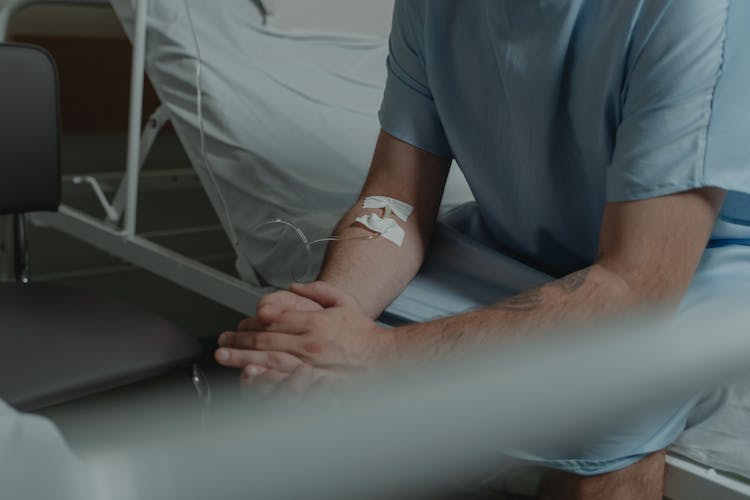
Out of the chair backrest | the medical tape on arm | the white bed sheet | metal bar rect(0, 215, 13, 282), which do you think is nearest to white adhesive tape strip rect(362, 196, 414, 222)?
the medical tape on arm

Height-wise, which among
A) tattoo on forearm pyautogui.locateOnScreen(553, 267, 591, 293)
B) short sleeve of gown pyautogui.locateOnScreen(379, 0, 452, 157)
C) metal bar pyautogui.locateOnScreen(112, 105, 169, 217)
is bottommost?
metal bar pyautogui.locateOnScreen(112, 105, 169, 217)

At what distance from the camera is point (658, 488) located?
0.93 meters

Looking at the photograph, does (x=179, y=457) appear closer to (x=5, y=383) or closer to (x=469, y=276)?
(x=469, y=276)

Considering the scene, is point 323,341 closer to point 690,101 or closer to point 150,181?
point 690,101

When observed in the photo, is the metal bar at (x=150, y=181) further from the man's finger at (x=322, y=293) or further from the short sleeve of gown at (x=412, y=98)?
the man's finger at (x=322, y=293)

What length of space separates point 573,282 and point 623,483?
21cm

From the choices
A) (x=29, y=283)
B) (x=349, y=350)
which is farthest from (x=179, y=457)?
(x=29, y=283)

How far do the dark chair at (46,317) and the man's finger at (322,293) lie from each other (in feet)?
1.23

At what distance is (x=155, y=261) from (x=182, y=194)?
0.88 m

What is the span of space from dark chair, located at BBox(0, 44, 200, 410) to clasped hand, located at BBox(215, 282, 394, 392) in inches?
13.0

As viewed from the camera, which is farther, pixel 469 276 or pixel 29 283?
pixel 29 283

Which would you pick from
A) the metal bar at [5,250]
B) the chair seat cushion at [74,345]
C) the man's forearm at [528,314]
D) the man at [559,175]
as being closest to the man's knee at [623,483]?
the man at [559,175]

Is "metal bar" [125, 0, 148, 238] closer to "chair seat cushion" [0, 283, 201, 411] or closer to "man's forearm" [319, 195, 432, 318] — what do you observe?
"chair seat cushion" [0, 283, 201, 411]

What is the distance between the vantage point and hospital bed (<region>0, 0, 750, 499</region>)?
59.6 inches
